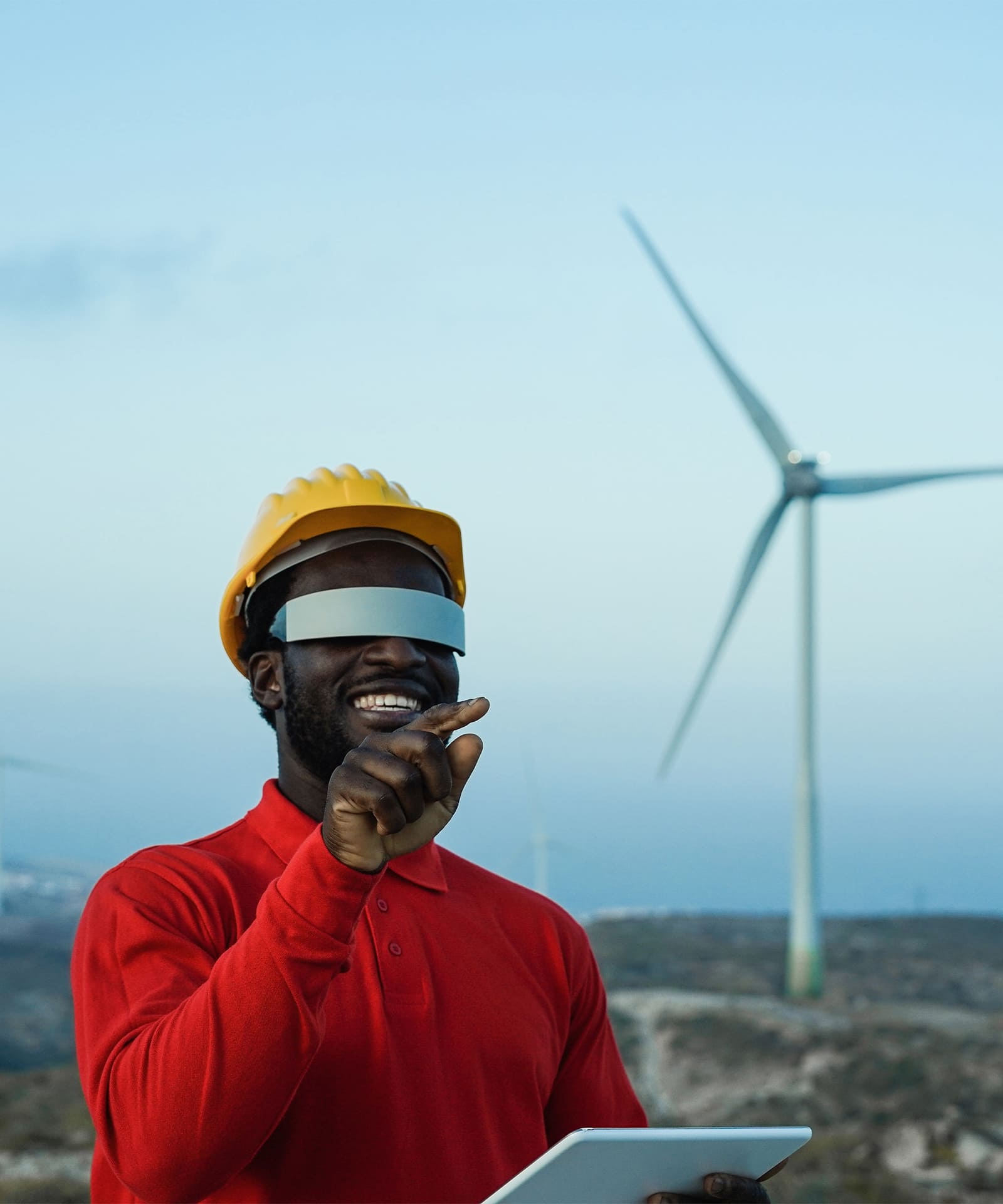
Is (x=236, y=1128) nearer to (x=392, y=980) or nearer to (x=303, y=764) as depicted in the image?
(x=392, y=980)

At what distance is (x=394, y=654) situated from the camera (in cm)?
463

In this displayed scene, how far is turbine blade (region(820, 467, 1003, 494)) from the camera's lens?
33719mm

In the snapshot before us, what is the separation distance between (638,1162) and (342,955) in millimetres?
773

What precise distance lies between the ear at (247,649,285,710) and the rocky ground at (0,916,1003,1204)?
23365 millimetres

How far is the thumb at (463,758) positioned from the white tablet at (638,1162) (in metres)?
0.84

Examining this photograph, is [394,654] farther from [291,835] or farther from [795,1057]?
[795,1057]

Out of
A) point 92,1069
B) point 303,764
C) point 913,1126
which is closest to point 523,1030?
point 303,764

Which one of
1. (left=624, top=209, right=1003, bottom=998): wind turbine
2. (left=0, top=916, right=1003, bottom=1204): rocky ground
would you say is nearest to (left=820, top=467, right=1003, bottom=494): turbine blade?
(left=624, top=209, right=1003, bottom=998): wind turbine

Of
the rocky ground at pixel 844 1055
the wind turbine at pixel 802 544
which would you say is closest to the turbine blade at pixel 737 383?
the wind turbine at pixel 802 544

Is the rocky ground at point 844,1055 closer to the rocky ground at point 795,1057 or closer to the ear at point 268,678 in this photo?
the rocky ground at point 795,1057

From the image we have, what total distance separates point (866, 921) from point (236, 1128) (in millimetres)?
70725

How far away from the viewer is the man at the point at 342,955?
3.48m

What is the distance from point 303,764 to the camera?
4812mm

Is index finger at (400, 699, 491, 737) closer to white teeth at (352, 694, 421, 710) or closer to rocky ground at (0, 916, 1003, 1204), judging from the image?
white teeth at (352, 694, 421, 710)
